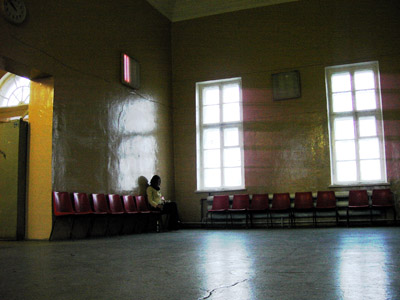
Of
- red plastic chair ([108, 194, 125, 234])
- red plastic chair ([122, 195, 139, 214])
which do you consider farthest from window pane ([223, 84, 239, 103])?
red plastic chair ([108, 194, 125, 234])

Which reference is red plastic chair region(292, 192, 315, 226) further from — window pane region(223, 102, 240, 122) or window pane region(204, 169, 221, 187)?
window pane region(223, 102, 240, 122)

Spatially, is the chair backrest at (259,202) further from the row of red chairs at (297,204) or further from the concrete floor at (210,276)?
the concrete floor at (210,276)

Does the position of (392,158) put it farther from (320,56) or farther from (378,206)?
(320,56)

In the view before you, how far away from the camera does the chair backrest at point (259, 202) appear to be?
9209 millimetres

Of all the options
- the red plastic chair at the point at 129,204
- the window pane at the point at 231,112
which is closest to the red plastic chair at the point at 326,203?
the window pane at the point at 231,112

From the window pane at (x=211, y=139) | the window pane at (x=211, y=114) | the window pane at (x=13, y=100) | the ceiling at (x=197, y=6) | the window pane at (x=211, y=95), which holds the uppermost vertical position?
the ceiling at (x=197, y=6)

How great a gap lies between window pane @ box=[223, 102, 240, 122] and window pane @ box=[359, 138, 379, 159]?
9.35 ft

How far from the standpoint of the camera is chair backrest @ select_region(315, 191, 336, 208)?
880 centimetres

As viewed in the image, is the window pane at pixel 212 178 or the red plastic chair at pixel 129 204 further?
the window pane at pixel 212 178

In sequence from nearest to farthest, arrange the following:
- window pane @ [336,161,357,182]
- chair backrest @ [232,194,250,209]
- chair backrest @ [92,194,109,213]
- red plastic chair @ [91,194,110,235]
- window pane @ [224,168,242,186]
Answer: red plastic chair @ [91,194,110,235] → chair backrest @ [92,194,109,213] → window pane @ [336,161,357,182] → chair backrest @ [232,194,250,209] → window pane @ [224,168,242,186]

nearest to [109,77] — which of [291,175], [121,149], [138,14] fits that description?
[121,149]

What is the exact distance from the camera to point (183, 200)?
10.3 metres

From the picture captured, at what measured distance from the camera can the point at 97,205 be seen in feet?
23.6

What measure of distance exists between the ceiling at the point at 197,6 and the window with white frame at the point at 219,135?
1732 millimetres
